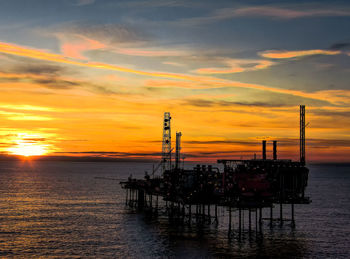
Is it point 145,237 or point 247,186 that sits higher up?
point 247,186

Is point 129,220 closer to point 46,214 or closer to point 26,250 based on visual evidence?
point 46,214

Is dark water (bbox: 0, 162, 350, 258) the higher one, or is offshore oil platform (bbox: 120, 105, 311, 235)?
offshore oil platform (bbox: 120, 105, 311, 235)

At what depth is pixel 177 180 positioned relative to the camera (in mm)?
122438

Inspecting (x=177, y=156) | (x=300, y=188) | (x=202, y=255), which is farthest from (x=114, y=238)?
(x=177, y=156)

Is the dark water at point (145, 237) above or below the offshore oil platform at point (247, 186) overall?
below

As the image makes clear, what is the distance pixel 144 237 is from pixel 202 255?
19.2 meters

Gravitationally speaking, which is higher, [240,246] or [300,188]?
[300,188]

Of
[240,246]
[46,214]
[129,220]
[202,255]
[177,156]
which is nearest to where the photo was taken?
[202,255]

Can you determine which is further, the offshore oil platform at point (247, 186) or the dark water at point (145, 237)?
the offshore oil platform at point (247, 186)

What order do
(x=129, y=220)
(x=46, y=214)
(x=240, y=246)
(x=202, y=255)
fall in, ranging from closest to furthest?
1. (x=202, y=255)
2. (x=240, y=246)
3. (x=129, y=220)
4. (x=46, y=214)

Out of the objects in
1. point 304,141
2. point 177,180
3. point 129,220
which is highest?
point 304,141

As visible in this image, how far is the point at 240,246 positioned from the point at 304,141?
183ft

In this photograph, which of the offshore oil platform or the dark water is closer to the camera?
the dark water

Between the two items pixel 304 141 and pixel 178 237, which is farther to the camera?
pixel 304 141
